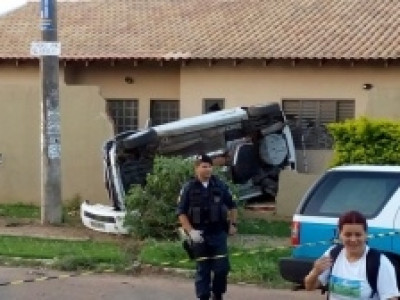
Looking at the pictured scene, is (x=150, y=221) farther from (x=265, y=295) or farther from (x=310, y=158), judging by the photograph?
(x=310, y=158)

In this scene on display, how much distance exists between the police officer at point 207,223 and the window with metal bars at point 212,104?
40.8 feet

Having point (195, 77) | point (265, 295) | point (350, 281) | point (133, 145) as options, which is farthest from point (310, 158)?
point (350, 281)

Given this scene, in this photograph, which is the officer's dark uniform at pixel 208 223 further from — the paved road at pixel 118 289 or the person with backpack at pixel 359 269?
the person with backpack at pixel 359 269

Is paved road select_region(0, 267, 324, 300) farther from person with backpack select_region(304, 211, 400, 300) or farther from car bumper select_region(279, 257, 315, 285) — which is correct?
person with backpack select_region(304, 211, 400, 300)

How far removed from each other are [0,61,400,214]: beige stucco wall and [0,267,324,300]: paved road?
671cm

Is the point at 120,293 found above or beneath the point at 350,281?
beneath

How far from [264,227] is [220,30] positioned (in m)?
8.26

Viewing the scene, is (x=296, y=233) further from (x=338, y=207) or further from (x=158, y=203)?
(x=158, y=203)

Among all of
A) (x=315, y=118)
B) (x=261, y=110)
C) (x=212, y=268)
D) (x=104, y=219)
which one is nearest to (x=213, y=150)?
(x=261, y=110)

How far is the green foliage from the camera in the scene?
17.1m

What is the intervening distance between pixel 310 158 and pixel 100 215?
5.99m

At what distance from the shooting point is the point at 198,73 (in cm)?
2377

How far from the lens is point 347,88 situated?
878 inches

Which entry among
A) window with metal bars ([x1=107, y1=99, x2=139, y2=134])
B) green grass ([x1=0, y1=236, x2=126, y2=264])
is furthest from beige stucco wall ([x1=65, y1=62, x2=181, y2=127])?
green grass ([x1=0, y1=236, x2=126, y2=264])
